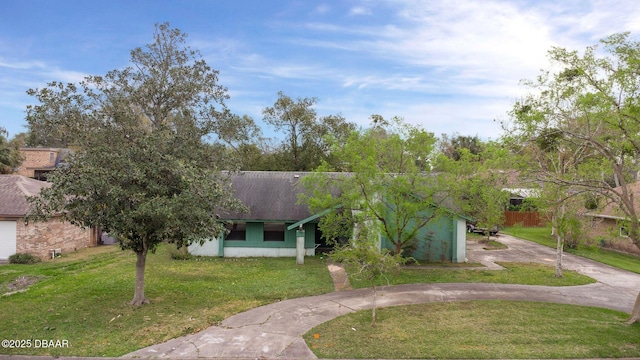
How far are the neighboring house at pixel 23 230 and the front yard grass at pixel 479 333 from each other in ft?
57.4

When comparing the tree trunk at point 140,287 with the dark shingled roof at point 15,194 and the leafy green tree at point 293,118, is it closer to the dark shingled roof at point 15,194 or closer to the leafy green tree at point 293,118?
the dark shingled roof at point 15,194

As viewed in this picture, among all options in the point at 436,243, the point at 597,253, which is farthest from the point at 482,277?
the point at 597,253

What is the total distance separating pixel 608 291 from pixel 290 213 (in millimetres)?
14679

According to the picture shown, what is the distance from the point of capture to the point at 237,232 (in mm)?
22078

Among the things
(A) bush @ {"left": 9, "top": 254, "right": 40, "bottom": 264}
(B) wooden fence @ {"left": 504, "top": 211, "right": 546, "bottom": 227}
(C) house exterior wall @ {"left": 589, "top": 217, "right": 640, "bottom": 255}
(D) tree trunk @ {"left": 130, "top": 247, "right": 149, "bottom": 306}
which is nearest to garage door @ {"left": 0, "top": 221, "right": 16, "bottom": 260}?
(A) bush @ {"left": 9, "top": 254, "right": 40, "bottom": 264}

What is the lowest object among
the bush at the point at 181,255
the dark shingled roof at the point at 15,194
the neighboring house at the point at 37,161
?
the bush at the point at 181,255

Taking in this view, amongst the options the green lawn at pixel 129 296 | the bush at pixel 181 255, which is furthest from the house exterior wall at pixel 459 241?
the bush at pixel 181 255

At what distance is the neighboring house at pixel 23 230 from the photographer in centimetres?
1962

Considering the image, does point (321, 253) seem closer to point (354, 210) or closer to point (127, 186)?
point (354, 210)

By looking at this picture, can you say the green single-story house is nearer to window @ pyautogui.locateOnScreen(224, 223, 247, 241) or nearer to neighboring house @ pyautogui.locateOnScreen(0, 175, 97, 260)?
window @ pyautogui.locateOnScreen(224, 223, 247, 241)

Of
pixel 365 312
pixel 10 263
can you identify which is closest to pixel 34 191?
pixel 10 263

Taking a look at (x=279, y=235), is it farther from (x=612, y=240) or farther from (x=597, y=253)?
(x=612, y=240)

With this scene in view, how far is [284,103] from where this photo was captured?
36.7 m

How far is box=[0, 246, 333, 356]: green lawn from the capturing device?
9.98m
